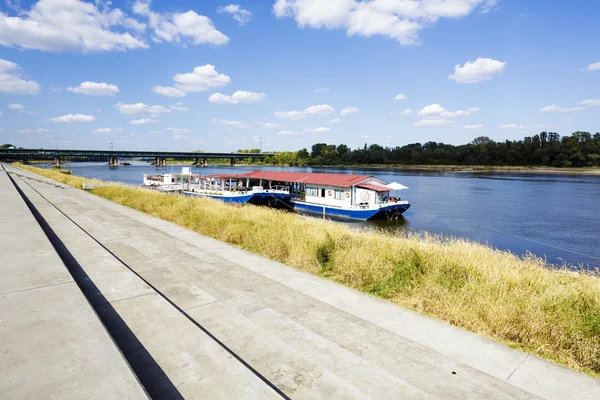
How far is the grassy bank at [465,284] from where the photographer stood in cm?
538

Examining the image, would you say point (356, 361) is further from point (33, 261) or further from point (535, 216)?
point (535, 216)

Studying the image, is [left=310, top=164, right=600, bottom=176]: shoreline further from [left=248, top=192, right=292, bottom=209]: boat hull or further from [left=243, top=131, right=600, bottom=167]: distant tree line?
[left=248, top=192, right=292, bottom=209]: boat hull

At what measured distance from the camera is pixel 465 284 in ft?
22.6

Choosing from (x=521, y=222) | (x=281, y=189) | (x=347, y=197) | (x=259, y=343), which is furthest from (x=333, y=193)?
(x=259, y=343)

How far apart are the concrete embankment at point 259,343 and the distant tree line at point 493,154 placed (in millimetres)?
154898

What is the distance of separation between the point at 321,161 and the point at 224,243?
182m

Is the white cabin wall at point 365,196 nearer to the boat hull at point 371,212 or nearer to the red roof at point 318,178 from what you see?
the red roof at point 318,178

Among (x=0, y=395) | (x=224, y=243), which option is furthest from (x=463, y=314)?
(x=224, y=243)

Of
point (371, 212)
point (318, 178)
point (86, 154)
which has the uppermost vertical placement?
point (86, 154)

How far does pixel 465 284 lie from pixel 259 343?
428cm

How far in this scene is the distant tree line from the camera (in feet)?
427

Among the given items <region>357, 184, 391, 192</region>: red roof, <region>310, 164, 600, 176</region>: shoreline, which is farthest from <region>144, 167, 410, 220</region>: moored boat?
<region>310, 164, 600, 176</region>: shoreline

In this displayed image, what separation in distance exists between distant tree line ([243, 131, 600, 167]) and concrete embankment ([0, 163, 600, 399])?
6098 inches

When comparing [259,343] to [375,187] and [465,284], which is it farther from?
[375,187]
